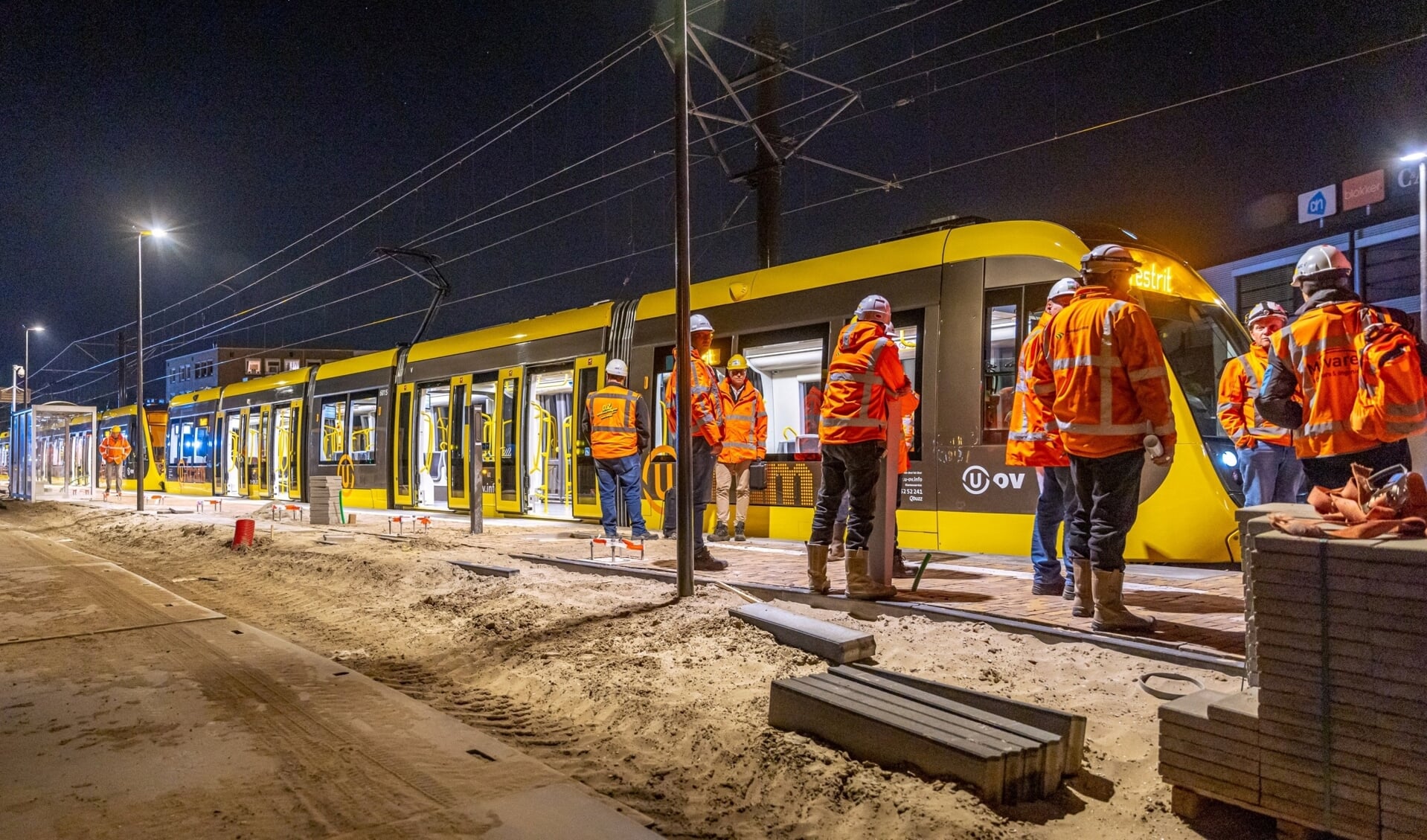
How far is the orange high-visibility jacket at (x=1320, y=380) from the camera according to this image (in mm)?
4336

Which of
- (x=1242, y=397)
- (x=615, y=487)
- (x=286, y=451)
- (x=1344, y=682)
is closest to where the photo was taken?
(x=1344, y=682)

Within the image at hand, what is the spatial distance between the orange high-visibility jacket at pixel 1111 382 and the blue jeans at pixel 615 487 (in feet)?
17.9

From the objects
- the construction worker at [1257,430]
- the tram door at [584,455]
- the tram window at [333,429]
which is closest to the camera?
the construction worker at [1257,430]

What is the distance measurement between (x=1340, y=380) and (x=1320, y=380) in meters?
0.08

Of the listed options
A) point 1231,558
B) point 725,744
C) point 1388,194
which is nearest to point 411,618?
point 725,744

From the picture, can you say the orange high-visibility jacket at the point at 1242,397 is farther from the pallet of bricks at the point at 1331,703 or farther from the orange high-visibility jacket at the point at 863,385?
the pallet of bricks at the point at 1331,703

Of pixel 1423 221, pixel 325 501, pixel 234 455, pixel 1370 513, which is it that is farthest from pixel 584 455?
pixel 234 455

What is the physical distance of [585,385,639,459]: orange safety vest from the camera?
907cm

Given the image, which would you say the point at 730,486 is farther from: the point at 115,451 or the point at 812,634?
the point at 115,451

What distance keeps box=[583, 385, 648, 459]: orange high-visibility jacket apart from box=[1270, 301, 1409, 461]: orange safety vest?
602 cm

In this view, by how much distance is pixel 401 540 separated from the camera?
1072 centimetres

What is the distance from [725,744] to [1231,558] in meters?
5.02

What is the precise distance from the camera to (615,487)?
9.47 metres

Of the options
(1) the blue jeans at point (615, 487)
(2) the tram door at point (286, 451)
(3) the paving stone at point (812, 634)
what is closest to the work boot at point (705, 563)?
A: (3) the paving stone at point (812, 634)
